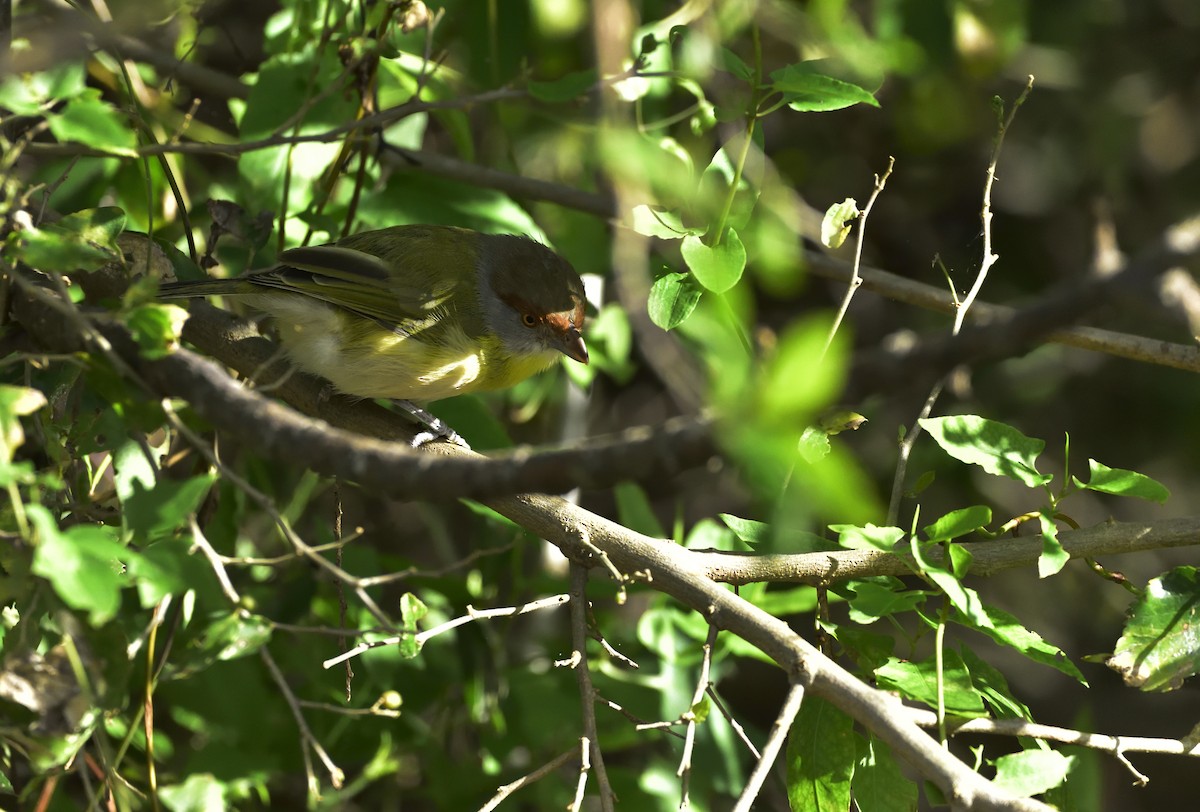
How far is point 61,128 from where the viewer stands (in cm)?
193

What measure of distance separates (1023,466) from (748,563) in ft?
2.08

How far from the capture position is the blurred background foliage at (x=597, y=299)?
7.11 feet

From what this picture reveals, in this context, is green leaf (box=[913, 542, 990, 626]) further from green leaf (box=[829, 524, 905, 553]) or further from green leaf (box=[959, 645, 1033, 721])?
green leaf (box=[959, 645, 1033, 721])

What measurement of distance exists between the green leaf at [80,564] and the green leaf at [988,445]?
1634 mm

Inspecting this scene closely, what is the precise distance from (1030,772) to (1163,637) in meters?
0.48

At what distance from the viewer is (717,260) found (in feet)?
8.80

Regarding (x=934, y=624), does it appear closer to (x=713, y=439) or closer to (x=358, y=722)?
(x=713, y=439)

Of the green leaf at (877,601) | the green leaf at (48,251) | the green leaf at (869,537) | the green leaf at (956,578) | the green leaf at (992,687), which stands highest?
the green leaf at (48,251)

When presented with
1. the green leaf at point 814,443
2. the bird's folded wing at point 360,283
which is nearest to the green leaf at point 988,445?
the green leaf at point 814,443

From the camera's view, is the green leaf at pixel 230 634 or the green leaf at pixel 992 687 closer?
the green leaf at pixel 230 634

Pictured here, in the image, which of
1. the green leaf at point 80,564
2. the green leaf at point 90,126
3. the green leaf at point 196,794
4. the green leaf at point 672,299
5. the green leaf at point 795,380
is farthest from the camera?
the green leaf at point 196,794

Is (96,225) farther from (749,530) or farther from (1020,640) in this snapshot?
(1020,640)

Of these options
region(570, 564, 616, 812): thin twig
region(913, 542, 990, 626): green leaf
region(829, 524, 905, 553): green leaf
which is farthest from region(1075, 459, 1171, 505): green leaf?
region(570, 564, 616, 812): thin twig

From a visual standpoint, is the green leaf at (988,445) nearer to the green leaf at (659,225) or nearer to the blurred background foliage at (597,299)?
the blurred background foliage at (597,299)
